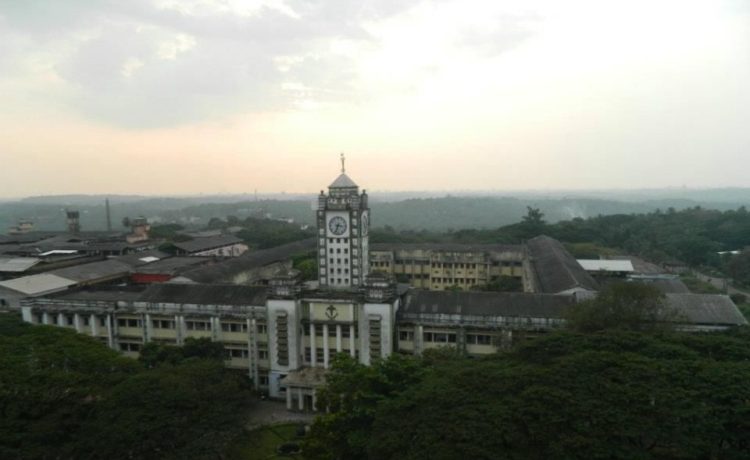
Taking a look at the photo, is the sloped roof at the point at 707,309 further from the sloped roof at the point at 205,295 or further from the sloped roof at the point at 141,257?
the sloped roof at the point at 141,257

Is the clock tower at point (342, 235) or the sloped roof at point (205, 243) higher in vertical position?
the clock tower at point (342, 235)

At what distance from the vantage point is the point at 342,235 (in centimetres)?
4031

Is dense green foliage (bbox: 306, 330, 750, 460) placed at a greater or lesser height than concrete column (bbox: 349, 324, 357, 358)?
greater

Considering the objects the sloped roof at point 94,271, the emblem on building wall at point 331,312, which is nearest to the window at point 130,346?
the sloped roof at point 94,271

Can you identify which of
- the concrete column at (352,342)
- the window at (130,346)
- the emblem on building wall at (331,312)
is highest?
the emblem on building wall at (331,312)

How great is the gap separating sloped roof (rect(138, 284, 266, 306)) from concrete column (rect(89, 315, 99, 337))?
12.8 feet

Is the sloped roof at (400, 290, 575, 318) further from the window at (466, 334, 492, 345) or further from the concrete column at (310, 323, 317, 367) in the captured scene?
the concrete column at (310, 323, 317, 367)

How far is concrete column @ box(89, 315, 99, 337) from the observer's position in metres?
42.4

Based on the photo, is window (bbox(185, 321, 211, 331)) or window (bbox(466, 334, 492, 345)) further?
window (bbox(185, 321, 211, 331))

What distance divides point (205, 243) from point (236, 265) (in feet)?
95.8

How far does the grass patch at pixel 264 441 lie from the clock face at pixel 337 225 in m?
14.4

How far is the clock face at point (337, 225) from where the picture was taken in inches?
1588

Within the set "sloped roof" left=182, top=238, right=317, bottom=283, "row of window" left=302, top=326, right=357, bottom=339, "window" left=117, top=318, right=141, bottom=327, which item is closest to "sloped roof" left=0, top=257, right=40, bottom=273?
"sloped roof" left=182, top=238, right=317, bottom=283

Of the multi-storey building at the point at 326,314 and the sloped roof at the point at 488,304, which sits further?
the sloped roof at the point at 488,304
